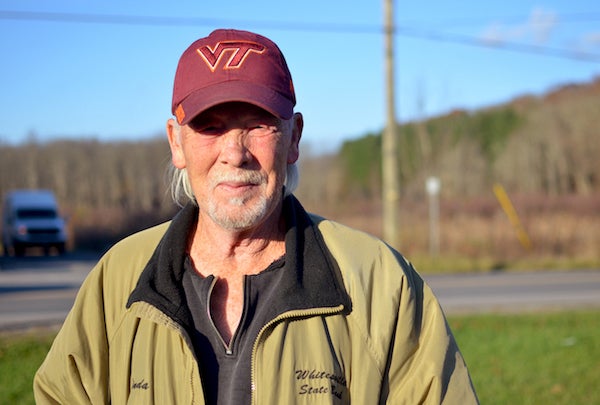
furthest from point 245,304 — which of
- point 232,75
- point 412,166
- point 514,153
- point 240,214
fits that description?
point 514,153

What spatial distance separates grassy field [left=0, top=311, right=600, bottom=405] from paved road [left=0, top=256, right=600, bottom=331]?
1430 mm

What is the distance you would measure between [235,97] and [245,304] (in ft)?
1.90

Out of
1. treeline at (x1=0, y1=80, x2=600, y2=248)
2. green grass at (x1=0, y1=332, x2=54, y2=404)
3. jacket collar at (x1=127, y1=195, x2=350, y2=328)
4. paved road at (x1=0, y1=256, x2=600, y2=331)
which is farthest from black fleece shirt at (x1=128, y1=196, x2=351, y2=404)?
treeline at (x1=0, y1=80, x2=600, y2=248)

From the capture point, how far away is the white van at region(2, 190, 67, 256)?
92.5ft

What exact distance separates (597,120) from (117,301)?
3915 cm

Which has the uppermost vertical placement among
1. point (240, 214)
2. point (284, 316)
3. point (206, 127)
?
point (206, 127)

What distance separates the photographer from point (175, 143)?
2.42 m

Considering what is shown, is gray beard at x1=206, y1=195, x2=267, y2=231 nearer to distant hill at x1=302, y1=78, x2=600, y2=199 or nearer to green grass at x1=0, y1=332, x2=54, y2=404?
green grass at x1=0, y1=332, x2=54, y2=404

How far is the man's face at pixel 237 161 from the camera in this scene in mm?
2211

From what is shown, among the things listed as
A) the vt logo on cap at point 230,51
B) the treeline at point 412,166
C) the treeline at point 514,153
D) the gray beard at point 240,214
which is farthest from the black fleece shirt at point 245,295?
the treeline at point 514,153

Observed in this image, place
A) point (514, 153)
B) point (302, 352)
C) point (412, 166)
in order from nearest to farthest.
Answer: point (302, 352), point (412, 166), point (514, 153)

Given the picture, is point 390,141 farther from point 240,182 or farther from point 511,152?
point 511,152

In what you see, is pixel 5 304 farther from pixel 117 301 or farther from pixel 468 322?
pixel 117 301

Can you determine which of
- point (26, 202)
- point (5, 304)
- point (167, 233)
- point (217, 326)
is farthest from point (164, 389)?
point (26, 202)
